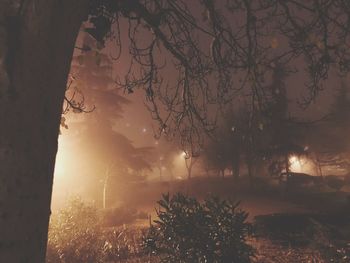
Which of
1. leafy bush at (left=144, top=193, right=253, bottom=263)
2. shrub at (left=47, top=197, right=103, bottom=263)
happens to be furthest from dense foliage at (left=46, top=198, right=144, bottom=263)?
leafy bush at (left=144, top=193, right=253, bottom=263)

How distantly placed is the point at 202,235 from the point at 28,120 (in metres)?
4.96

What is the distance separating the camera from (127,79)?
5941 millimetres

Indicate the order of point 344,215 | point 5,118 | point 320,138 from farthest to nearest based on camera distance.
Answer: point 320,138 → point 344,215 → point 5,118

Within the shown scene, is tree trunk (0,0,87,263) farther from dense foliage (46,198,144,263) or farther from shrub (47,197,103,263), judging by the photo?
shrub (47,197,103,263)

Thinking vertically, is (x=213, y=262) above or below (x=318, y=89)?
below

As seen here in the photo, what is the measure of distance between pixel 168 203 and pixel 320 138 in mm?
40102

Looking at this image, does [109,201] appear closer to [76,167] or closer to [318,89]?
[76,167]

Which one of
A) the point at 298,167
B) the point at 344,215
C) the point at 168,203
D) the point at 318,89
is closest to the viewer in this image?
the point at 318,89

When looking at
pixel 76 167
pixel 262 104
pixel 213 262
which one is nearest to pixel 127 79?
pixel 262 104

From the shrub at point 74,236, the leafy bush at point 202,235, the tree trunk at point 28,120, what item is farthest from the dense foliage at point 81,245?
the tree trunk at point 28,120

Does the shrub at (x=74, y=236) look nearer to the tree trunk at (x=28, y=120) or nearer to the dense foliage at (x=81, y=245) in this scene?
the dense foliage at (x=81, y=245)

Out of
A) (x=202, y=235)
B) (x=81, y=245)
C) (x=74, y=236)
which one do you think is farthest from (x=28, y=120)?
(x=74, y=236)

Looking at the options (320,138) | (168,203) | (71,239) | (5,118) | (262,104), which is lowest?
(71,239)

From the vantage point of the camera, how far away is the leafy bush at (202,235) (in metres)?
6.12
